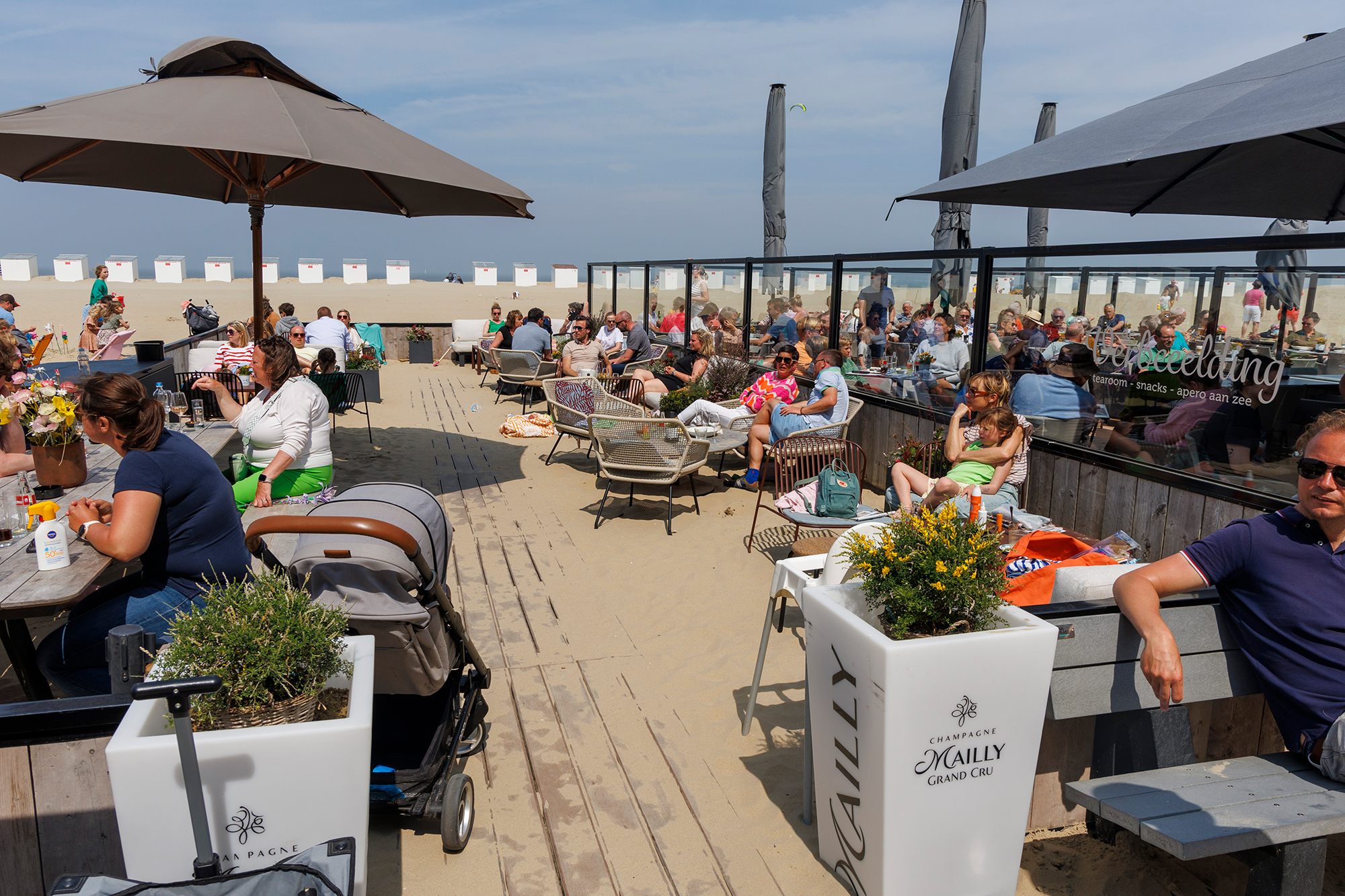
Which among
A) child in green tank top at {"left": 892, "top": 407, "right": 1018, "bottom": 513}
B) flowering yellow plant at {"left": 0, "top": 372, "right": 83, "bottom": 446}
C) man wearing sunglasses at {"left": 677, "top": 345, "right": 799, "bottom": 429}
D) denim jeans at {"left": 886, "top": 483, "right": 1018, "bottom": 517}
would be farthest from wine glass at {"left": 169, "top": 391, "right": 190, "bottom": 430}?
child in green tank top at {"left": 892, "top": 407, "right": 1018, "bottom": 513}

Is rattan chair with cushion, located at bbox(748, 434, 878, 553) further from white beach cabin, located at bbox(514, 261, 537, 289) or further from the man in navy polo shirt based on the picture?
white beach cabin, located at bbox(514, 261, 537, 289)

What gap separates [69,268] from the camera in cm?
4209

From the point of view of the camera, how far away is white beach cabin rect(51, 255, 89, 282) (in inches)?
1647

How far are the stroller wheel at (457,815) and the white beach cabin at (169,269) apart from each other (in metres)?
49.5

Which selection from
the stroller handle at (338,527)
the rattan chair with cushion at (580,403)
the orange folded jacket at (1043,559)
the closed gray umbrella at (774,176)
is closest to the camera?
the stroller handle at (338,527)

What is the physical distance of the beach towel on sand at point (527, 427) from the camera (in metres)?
9.20

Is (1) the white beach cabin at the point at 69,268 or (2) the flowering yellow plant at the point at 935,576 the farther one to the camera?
(1) the white beach cabin at the point at 69,268

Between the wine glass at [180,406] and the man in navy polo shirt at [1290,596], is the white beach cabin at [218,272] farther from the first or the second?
the man in navy polo shirt at [1290,596]

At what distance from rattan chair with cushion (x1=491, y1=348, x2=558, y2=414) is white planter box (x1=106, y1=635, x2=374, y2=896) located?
8.86m

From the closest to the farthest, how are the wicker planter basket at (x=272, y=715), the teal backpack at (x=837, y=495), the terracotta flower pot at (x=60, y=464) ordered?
Answer: the wicker planter basket at (x=272, y=715)
the terracotta flower pot at (x=60, y=464)
the teal backpack at (x=837, y=495)

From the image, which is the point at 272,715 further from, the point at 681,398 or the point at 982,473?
Answer: the point at 681,398

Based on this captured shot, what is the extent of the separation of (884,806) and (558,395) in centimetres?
603

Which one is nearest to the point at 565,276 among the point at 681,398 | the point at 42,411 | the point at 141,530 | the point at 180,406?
the point at 681,398

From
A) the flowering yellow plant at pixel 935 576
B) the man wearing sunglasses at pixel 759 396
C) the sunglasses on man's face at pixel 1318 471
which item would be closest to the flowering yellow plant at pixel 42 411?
the flowering yellow plant at pixel 935 576
